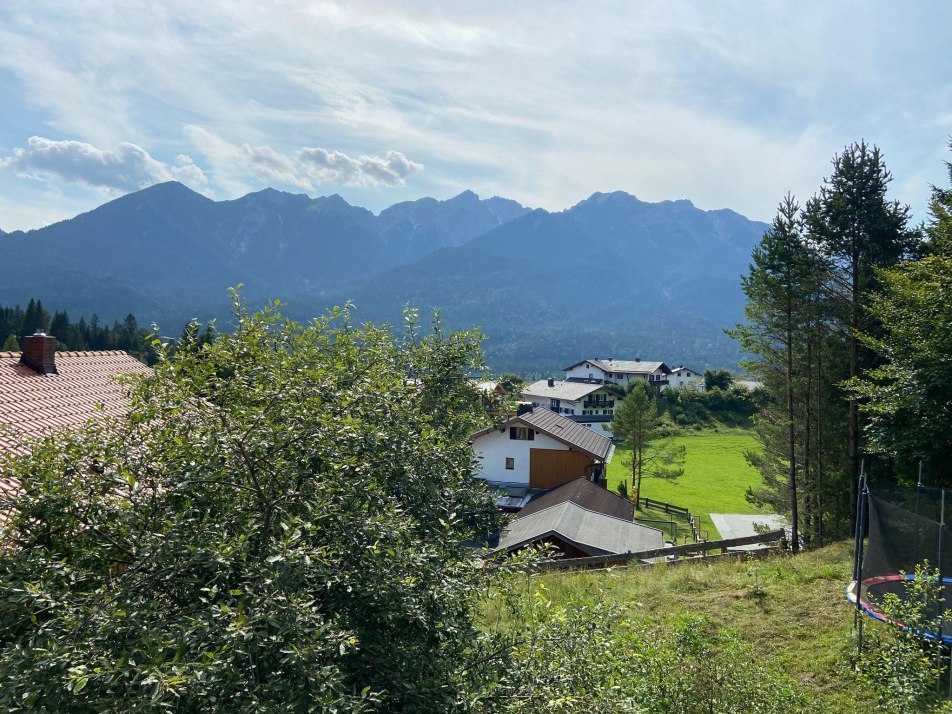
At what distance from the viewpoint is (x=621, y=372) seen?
106 meters

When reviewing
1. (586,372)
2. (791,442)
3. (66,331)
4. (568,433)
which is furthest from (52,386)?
(586,372)

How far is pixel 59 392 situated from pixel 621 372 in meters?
97.1

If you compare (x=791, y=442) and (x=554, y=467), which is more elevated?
(x=791, y=442)

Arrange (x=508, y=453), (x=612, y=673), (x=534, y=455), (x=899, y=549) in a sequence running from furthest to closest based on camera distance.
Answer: (x=508, y=453) < (x=534, y=455) < (x=899, y=549) < (x=612, y=673)

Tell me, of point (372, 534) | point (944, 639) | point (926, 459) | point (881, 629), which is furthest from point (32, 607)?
point (926, 459)

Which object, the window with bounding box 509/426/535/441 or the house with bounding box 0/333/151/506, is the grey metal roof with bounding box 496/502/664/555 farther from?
the house with bounding box 0/333/151/506

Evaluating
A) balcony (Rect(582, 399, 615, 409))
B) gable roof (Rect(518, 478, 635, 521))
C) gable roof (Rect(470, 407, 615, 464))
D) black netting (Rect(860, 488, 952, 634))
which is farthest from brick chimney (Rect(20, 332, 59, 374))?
balcony (Rect(582, 399, 615, 409))

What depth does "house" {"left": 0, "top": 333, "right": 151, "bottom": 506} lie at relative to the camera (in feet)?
47.3

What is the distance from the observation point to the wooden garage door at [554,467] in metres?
39.8

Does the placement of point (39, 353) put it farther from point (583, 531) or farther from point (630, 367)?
point (630, 367)

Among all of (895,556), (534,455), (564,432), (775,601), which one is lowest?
(534,455)

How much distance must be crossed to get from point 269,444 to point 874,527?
12134mm

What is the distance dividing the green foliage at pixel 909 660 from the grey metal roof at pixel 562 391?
73.2 meters

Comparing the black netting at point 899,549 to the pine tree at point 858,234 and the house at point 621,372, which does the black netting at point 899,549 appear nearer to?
the pine tree at point 858,234
